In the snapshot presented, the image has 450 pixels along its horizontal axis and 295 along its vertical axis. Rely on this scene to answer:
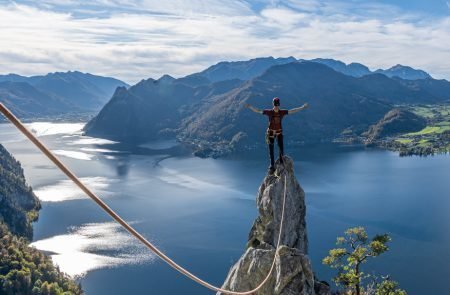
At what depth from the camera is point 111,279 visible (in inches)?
2493

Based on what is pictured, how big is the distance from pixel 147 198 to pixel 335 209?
44430mm

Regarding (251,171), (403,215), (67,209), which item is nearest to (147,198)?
(67,209)

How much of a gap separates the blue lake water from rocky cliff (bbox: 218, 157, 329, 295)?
45.9 meters

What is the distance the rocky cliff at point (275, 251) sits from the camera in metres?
12.6

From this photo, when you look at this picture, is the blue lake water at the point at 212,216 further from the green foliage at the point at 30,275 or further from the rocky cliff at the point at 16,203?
the green foliage at the point at 30,275

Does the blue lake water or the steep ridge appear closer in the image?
the steep ridge

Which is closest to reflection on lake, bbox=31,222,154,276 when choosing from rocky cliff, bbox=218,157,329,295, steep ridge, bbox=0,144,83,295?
steep ridge, bbox=0,144,83,295

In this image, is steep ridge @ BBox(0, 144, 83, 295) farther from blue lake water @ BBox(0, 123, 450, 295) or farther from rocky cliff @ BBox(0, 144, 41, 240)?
blue lake water @ BBox(0, 123, 450, 295)

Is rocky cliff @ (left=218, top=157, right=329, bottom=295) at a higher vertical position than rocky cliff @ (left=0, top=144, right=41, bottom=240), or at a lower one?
higher

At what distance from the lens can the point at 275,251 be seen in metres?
13.8

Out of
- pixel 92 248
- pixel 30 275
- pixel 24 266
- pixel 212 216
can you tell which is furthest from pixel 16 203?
pixel 212 216

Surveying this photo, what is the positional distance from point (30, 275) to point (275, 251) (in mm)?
62253

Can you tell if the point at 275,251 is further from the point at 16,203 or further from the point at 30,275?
the point at 16,203

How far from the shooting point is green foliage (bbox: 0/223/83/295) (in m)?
61.6
